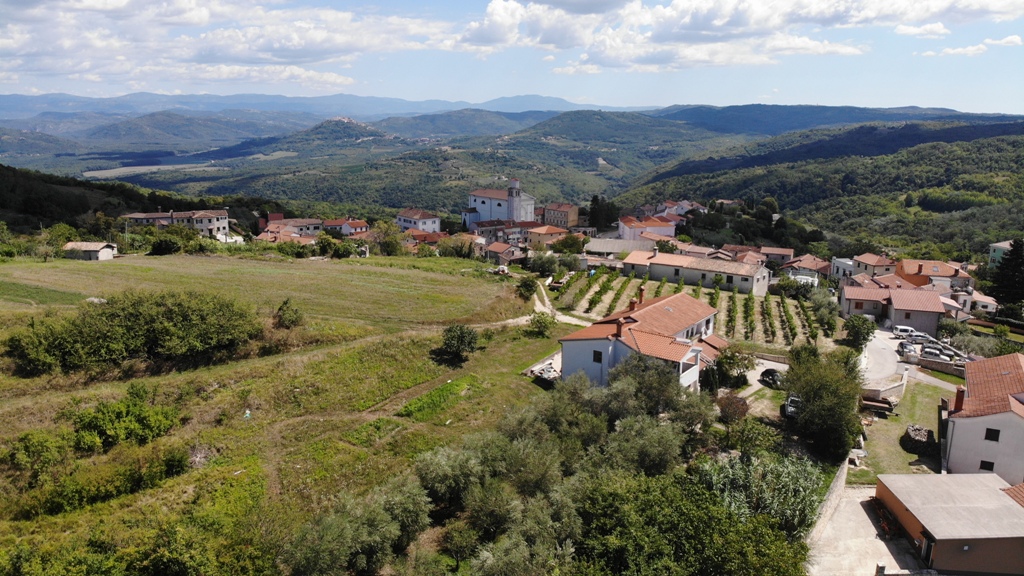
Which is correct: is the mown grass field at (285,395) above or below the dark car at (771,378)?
above

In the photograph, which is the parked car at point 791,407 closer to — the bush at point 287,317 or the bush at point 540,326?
the bush at point 540,326

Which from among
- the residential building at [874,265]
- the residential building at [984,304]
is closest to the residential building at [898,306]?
the residential building at [984,304]

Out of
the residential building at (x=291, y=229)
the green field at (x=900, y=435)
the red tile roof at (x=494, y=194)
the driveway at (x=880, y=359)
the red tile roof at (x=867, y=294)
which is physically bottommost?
the green field at (x=900, y=435)

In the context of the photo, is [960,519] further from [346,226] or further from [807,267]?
[346,226]

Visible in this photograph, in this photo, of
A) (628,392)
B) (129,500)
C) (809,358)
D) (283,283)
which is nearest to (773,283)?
(809,358)

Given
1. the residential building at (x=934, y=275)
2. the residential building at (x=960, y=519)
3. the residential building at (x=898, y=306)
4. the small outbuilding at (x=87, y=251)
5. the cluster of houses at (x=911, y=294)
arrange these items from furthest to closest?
1. the residential building at (x=934, y=275)
2. the cluster of houses at (x=911, y=294)
3. the small outbuilding at (x=87, y=251)
4. the residential building at (x=898, y=306)
5. the residential building at (x=960, y=519)

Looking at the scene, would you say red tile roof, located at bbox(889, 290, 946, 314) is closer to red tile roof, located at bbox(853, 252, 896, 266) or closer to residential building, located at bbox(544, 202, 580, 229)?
red tile roof, located at bbox(853, 252, 896, 266)
